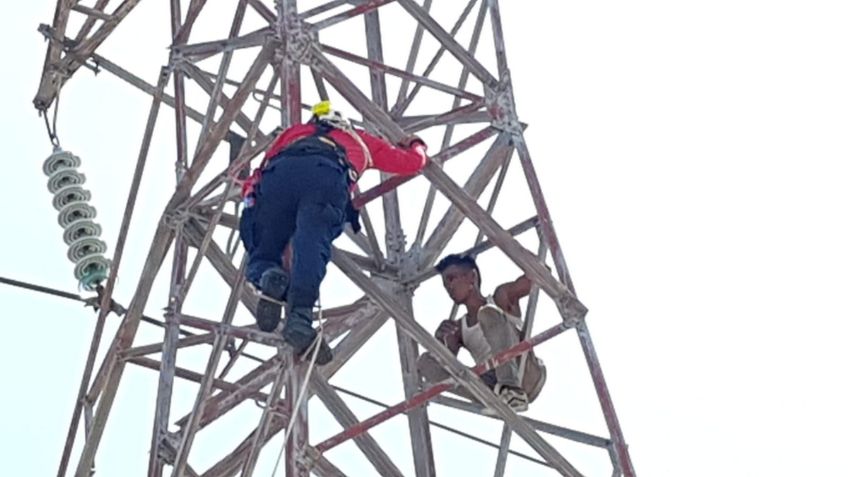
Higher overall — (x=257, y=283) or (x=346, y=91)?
(x=346, y=91)

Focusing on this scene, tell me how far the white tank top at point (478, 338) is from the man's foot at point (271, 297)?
2956mm

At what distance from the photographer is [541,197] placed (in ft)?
45.1

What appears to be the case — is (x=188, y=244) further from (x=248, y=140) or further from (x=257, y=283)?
(x=257, y=283)

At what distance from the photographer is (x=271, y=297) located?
38.2 ft

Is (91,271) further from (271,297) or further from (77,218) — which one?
(271,297)

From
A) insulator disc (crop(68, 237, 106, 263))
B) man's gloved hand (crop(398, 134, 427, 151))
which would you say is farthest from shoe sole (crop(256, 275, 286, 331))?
insulator disc (crop(68, 237, 106, 263))

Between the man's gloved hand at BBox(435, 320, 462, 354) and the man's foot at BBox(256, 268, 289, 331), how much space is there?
3132 millimetres

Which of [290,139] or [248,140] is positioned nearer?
[290,139]

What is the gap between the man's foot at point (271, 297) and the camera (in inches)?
457

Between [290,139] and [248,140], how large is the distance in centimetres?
145

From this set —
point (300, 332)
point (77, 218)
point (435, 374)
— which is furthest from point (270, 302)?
point (77, 218)

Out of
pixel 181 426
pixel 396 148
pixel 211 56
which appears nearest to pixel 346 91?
pixel 396 148

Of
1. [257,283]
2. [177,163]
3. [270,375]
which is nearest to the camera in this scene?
[257,283]

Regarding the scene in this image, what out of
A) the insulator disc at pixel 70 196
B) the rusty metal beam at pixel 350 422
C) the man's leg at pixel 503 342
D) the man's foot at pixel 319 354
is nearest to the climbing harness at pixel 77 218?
the insulator disc at pixel 70 196
